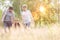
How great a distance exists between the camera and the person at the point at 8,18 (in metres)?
1.50

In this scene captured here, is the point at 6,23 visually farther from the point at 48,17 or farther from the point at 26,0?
the point at 48,17

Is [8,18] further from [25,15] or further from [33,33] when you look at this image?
[33,33]

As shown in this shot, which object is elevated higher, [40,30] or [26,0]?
[26,0]

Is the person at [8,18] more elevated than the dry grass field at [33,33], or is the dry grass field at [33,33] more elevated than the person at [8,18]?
the person at [8,18]

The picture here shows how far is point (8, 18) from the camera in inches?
59.5

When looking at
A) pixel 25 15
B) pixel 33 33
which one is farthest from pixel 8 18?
pixel 33 33

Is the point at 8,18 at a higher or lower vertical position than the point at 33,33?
higher

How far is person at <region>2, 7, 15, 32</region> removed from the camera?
1501 mm

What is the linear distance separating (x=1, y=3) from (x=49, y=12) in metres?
0.43

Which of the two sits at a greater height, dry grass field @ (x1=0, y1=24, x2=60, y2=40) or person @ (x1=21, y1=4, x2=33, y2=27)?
person @ (x1=21, y1=4, x2=33, y2=27)

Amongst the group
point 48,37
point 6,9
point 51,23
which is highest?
point 6,9

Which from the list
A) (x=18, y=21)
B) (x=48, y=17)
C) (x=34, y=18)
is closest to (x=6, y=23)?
(x=18, y=21)

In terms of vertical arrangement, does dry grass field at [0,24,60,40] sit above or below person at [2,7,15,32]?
below

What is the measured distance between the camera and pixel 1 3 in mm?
1507
